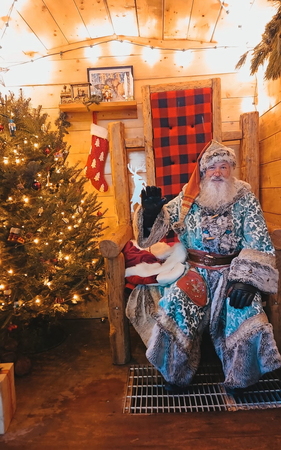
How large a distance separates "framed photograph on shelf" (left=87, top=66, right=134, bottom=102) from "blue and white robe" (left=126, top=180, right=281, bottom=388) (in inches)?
52.7

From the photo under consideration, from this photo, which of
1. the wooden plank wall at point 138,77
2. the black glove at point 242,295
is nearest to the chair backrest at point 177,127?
the wooden plank wall at point 138,77

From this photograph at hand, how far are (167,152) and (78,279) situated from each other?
46.8 inches

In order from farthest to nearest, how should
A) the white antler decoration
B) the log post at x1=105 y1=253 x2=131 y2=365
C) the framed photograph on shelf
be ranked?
1. the framed photograph on shelf
2. the white antler decoration
3. the log post at x1=105 y1=253 x2=131 y2=365

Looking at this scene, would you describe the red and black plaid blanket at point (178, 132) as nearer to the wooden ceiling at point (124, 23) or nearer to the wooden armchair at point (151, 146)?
the wooden armchair at point (151, 146)

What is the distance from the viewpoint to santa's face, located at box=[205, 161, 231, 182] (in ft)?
6.13

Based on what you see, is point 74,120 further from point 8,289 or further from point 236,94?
point 8,289

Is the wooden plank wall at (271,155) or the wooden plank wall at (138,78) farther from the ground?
the wooden plank wall at (138,78)

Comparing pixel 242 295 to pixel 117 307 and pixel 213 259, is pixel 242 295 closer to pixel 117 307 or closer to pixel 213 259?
pixel 213 259

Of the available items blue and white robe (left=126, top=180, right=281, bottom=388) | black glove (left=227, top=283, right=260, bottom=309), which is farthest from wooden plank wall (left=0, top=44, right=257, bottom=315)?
black glove (left=227, top=283, right=260, bottom=309)

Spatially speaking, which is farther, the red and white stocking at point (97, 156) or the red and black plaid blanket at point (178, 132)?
the red and white stocking at point (97, 156)

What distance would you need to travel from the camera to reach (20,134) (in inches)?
85.0

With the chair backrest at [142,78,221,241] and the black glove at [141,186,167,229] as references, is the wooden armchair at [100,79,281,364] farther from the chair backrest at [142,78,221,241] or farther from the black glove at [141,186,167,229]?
the black glove at [141,186,167,229]

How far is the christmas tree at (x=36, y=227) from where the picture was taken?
2021mm

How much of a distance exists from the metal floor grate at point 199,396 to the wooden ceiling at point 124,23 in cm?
235
